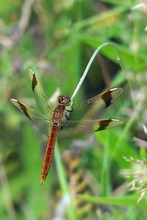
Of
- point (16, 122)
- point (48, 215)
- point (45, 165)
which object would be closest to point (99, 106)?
point (45, 165)

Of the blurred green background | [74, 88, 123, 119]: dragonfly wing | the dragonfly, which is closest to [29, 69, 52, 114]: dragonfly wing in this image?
the dragonfly

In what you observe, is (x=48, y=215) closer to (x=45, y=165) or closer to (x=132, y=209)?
(x=132, y=209)

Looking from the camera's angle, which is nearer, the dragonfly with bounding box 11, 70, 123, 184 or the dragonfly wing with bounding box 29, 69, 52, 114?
the dragonfly with bounding box 11, 70, 123, 184

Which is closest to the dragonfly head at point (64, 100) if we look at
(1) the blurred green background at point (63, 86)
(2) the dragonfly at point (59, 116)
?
(2) the dragonfly at point (59, 116)

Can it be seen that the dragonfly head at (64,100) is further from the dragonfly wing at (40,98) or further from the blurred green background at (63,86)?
the blurred green background at (63,86)

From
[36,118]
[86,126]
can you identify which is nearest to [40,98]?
[36,118]

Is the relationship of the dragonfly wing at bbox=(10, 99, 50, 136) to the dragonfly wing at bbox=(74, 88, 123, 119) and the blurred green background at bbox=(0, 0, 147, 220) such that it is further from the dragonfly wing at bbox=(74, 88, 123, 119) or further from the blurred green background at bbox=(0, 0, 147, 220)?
the blurred green background at bbox=(0, 0, 147, 220)

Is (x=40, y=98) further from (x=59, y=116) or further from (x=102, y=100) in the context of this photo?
(x=102, y=100)

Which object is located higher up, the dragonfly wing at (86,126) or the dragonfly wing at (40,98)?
the dragonfly wing at (40,98)
